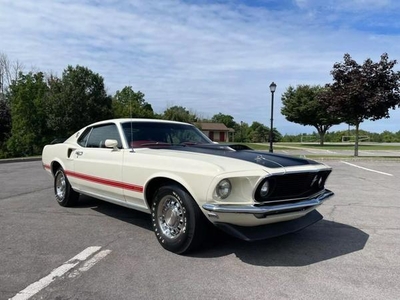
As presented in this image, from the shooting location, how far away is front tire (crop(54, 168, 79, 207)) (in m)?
6.42

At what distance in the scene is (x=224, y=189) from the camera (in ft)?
12.2

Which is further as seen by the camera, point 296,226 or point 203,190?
point 296,226

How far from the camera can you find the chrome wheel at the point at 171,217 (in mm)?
4082

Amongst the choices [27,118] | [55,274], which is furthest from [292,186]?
[27,118]

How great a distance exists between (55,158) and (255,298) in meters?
5.02

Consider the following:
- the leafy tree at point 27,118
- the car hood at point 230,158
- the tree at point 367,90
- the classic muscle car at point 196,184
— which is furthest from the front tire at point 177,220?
the leafy tree at point 27,118

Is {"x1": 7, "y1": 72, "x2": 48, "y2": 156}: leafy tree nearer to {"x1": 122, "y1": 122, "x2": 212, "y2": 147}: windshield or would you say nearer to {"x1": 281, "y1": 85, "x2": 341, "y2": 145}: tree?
{"x1": 122, "y1": 122, "x2": 212, "y2": 147}: windshield

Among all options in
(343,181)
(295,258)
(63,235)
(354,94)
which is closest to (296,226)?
(295,258)

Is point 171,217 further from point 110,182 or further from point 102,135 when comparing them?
point 102,135

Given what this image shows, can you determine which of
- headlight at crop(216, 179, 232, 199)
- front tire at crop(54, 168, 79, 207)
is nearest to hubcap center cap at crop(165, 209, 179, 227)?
headlight at crop(216, 179, 232, 199)

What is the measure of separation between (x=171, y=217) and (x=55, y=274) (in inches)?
53.9

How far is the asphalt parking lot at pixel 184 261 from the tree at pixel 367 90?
1476 cm

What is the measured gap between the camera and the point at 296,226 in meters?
4.18

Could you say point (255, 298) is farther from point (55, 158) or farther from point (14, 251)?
point (55, 158)
